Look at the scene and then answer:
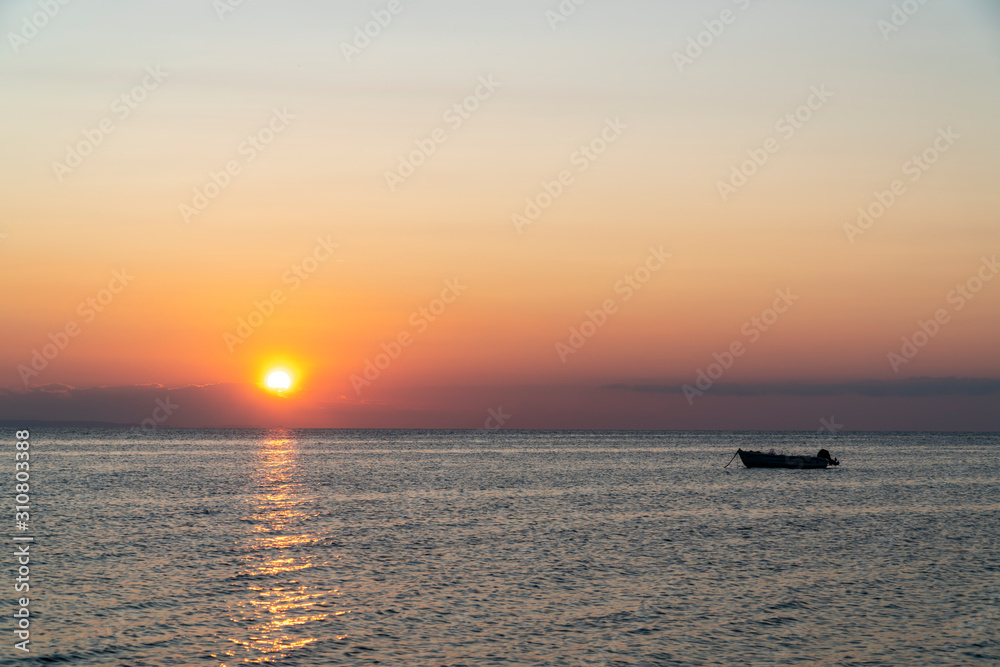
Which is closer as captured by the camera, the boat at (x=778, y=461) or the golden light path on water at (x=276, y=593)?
the golden light path on water at (x=276, y=593)

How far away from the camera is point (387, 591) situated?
36.7 m

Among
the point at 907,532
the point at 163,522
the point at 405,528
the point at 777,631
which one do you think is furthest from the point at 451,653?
the point at 907,532

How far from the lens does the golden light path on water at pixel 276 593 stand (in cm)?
2873

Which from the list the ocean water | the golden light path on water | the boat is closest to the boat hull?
the boat

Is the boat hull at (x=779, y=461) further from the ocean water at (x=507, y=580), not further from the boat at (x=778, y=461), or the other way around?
the ocean water at (x=507, y=580)

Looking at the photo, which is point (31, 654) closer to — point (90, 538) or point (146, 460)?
point (90, 538)

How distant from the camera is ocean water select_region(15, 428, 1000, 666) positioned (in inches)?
1134

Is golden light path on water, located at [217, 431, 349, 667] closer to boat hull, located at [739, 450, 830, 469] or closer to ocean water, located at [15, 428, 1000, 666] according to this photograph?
ocean water, located at [15, 428, 1000, 666]

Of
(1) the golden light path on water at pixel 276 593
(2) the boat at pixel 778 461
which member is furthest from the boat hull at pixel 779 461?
(1) the golden light path on water at pixel 276 593

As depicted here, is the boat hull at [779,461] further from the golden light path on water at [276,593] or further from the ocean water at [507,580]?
the golden light path on water at [276,593]

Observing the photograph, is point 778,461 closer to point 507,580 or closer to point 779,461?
point 779,461

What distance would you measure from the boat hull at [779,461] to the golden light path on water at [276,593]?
8288 centimetres

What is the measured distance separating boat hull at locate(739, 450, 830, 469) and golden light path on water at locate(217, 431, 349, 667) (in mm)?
82877

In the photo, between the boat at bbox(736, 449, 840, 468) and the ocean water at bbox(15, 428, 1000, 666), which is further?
the boat at bbox(736, 449, 840, 468)
